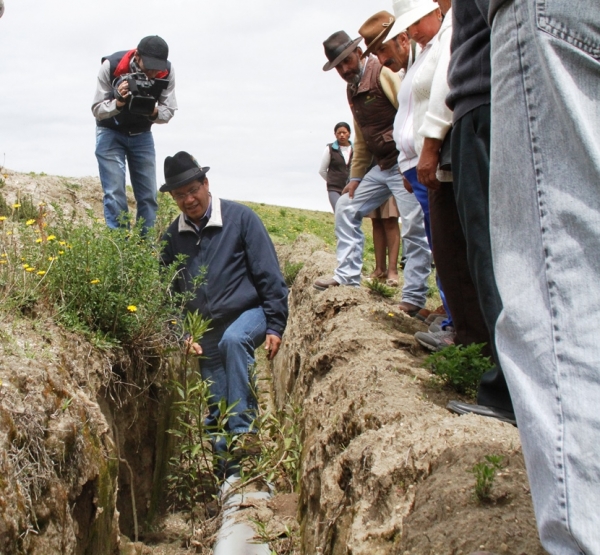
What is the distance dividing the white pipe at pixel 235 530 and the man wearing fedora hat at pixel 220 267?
0.92 metres

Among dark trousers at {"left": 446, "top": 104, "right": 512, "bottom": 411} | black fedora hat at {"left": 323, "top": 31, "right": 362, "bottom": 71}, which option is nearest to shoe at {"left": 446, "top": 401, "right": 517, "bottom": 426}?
dark trousers at {"left": 446, "top": 104, "right": 512, "bottom": 411}

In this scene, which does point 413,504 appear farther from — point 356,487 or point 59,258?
point 59,258

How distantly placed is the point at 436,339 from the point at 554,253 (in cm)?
297

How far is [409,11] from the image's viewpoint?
4344mm

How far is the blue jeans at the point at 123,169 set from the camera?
6656 millimetres

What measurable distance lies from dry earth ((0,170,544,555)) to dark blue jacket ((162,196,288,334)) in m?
0.59

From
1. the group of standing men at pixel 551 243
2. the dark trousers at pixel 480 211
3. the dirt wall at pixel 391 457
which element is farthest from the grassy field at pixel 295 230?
the group of standing men at pixel 551 243

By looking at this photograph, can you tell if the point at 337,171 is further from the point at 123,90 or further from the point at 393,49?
the point at 393,49

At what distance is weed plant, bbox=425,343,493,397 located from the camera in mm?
3514

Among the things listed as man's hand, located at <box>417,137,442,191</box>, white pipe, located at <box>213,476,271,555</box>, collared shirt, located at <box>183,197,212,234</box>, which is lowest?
white pipe, located at <box>213,476,271,555</box>

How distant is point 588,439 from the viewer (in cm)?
135

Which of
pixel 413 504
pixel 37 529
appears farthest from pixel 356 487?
pixel 37 529

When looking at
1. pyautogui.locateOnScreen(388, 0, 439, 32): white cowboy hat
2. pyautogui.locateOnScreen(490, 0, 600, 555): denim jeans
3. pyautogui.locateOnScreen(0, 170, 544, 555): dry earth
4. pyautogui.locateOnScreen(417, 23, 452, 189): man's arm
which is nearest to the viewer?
pyautogui.locateOnScreen(490, 0, 600, 555): denim jeans

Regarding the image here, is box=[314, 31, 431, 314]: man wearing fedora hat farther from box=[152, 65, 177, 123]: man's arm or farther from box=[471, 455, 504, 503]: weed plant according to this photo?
box=[471, 455, 504, 503]: weed plant
